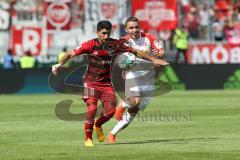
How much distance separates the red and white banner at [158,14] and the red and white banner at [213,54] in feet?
6.45

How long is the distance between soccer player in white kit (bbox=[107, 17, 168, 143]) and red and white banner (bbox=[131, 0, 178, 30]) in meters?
22.2

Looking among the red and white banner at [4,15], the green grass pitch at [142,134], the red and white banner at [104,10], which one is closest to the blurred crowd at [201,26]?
the red and white banner at [104,10]

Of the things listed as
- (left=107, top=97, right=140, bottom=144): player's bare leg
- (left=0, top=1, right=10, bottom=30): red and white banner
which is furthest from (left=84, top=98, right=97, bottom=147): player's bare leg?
(left=0, top=1, right=10, bottom=30): red and white banner

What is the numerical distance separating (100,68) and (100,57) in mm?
191

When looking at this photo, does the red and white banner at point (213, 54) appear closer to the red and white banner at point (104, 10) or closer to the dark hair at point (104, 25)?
the red and white banner at point (104, 10)

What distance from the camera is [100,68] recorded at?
45.0 feet

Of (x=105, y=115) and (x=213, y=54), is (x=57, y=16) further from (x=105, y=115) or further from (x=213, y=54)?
(x=105, y=115)

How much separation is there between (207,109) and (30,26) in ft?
50.5

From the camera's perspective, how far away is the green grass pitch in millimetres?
12078

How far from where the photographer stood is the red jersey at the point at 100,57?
1359cm

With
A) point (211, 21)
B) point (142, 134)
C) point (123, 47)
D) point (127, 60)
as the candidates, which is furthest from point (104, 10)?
point (123, 47)

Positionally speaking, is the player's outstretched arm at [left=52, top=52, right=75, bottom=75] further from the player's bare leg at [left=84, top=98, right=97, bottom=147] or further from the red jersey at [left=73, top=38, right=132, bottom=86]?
the player's bare leg at [left=84, top=98, right=97, bottom=147]

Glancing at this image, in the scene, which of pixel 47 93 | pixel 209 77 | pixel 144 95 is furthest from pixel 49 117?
pixel 209 77

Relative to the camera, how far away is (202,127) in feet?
55.8
